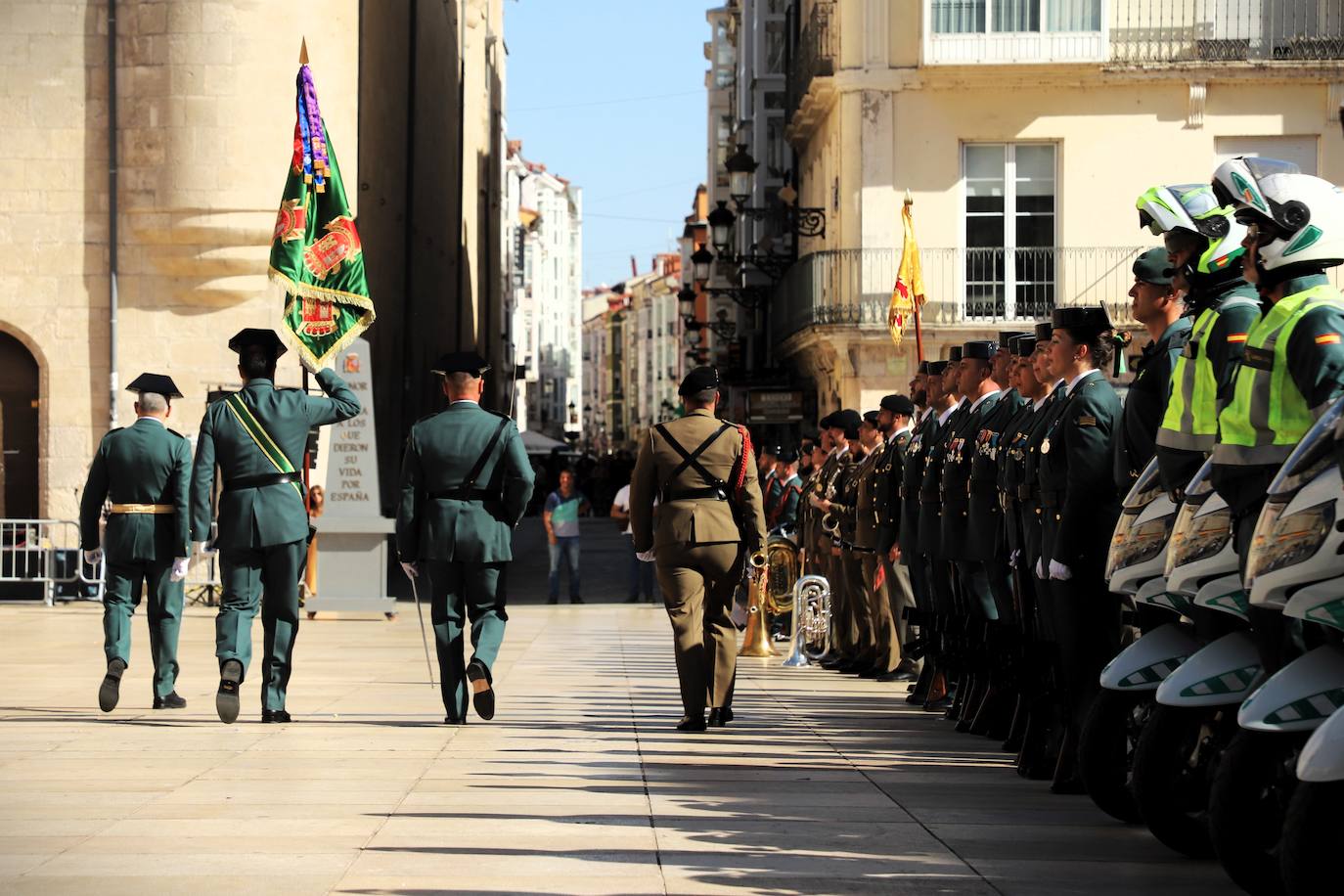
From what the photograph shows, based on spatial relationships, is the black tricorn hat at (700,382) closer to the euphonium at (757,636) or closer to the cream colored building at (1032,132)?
the euphonium at (757,636)

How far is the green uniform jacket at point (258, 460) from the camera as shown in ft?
38.6

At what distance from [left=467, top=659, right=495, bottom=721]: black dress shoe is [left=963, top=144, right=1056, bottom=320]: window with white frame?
18972 mm

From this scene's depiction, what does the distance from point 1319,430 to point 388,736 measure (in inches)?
256

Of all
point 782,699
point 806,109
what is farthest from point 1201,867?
point 806,109

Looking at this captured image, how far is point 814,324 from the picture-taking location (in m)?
30.0

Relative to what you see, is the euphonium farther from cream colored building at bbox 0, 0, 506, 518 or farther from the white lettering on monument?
cream colored building at bbox 0, 0, 506, 518

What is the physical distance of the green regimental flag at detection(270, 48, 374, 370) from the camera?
16.5 m

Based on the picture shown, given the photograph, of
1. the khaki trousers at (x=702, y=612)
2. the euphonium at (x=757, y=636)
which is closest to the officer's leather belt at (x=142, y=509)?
the khaki trousers at (x=702, y=612)

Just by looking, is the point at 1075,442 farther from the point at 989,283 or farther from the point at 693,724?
the point at 989,283

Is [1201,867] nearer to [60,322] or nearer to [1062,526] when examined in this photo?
[1062,526]

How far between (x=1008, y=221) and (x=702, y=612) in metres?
18.9

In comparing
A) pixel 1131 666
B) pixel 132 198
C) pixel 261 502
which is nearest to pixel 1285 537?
pixel 1131 666

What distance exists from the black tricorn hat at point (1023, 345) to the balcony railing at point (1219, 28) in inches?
767

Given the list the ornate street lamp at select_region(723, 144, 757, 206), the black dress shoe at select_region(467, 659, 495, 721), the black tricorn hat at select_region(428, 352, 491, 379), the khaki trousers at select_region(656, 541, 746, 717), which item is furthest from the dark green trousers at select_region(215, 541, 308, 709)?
the ornate street lamp at select_region(723, 144, 757, 206)
